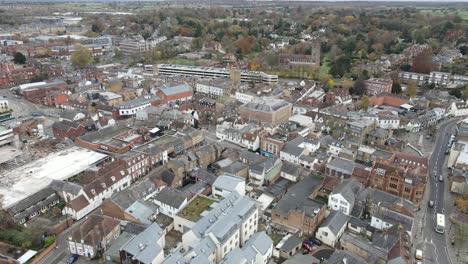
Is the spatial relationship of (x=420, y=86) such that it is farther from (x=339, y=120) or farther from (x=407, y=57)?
(x=339, y=120)

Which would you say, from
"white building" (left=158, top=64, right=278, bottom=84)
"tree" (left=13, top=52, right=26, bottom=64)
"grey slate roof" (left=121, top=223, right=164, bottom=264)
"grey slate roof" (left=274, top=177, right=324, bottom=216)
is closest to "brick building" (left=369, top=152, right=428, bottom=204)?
"grey slate roof" (left=274, top=177, right=324, bottom=216)

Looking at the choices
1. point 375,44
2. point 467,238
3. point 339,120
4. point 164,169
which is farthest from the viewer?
point 375,44

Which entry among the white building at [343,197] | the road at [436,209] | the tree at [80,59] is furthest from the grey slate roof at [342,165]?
the tree at [80,59]

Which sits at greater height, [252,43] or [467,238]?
[252,43]

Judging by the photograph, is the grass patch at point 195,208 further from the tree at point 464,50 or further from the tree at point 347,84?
the tree at point 464,50

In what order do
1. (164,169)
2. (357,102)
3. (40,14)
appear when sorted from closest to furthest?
(164,169) → (357,102) → (40,14)

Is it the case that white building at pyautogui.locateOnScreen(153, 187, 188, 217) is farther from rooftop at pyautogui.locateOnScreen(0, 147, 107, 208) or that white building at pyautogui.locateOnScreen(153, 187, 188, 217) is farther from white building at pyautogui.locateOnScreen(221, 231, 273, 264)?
rooftop at pyautogui.locateOnScreen(0, 147, 107, 208)

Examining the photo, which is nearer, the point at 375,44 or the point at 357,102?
the point at 357,102

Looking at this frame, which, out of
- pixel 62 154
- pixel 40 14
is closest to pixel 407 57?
pixel 62 154
